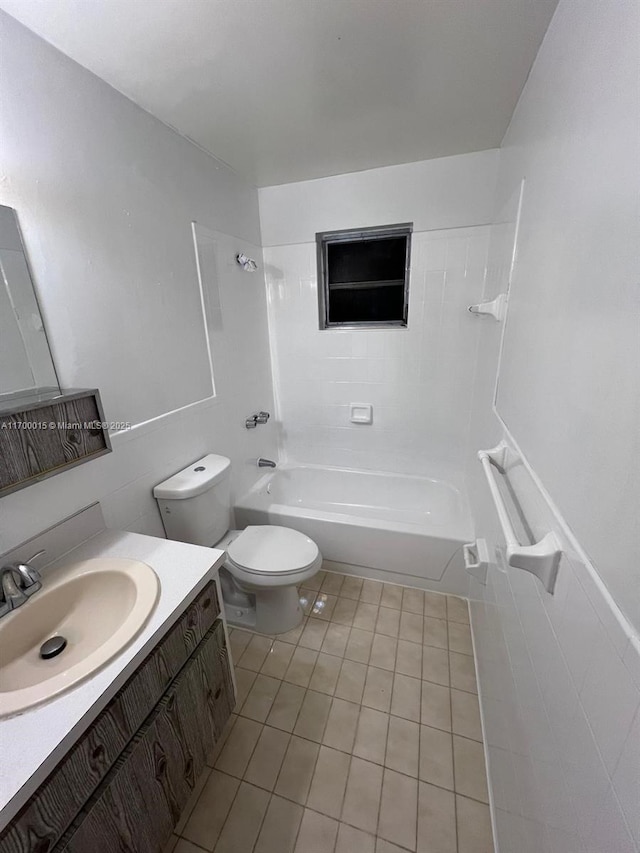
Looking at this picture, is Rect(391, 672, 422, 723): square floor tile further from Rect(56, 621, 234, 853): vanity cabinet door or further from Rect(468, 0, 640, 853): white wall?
Rect(56, 621, 234, 853): vanity cabinet door

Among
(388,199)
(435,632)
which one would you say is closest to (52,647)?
(435,632)

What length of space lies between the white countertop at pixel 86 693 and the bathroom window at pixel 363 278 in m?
1.79

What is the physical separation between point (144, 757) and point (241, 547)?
86 cm

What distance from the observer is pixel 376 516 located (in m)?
2.49

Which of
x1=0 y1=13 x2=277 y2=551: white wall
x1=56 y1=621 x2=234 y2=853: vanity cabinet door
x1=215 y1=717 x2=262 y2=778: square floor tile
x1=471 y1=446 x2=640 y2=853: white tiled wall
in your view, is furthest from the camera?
x1=215 y1=717 x2=262 y2=778: square floor tile

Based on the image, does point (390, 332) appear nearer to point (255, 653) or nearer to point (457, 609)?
point (457, 609)

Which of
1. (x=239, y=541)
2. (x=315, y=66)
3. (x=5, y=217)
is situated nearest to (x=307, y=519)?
(x=239, y=541)

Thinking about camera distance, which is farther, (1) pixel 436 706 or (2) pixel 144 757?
(1) pixel 436 706

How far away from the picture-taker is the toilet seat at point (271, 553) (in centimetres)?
155

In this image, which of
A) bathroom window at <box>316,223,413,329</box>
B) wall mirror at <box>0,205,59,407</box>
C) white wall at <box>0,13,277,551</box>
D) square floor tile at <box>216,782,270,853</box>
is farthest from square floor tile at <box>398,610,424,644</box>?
wall mirror at <box>0,205,59,407</box>

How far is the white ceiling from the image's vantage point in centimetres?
93

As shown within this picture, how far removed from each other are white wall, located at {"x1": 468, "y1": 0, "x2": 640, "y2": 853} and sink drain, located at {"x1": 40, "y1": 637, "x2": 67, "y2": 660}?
1.15m

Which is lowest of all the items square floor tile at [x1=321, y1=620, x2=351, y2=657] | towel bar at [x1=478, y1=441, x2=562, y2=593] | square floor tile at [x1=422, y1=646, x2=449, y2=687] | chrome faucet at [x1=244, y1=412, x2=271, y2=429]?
square floor tile at [x1=422, y1=646, x2=449, y2=687]

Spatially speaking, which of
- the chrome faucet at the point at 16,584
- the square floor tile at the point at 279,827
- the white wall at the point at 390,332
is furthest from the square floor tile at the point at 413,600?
the chrome faucet at the point at 16,584
